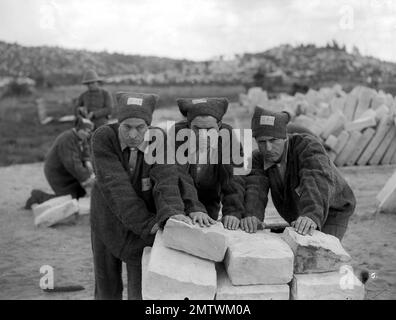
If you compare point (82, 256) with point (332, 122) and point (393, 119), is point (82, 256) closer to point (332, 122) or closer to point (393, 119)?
point (332, 122)

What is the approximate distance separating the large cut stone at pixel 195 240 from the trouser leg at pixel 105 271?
95cm

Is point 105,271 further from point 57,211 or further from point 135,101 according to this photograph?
point 57,211

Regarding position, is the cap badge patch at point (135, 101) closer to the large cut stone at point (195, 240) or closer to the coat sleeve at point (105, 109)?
the large cut stone at point (195, 240)

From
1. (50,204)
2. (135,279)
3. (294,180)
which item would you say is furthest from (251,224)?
(50,204)

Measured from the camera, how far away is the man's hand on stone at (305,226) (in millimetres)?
3297

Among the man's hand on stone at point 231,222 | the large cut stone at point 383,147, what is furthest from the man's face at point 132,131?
the large cut stone at point 383,147

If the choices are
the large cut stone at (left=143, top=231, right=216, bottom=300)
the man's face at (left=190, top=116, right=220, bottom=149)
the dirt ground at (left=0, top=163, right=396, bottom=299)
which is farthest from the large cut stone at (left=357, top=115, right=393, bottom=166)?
the large cut stone at (left=143, top=231, right=216, bottom=300)

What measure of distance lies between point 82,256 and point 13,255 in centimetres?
82

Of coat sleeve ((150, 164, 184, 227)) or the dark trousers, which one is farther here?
the dark trousers

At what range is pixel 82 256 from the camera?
20.3 ft

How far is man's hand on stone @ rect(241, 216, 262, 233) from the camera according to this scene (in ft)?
11.5

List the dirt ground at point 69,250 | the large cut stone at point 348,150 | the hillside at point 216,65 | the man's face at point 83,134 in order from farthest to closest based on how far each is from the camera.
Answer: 1. the hillside at point 216,65
2. the large cut stone at point 348,150
3. the man's face at point 83,134
4. the dirt ground at point 69,250

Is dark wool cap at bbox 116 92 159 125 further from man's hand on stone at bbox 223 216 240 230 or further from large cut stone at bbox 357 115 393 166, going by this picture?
large cut stone at bbox 357 115 393 166
